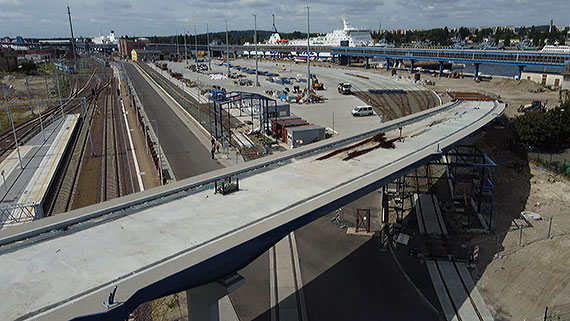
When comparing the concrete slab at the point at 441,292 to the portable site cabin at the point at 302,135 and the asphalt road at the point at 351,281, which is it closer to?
the asphalt road at the point at 351,281

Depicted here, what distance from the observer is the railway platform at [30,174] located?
22.7 meters

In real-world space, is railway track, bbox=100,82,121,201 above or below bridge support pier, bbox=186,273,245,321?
below

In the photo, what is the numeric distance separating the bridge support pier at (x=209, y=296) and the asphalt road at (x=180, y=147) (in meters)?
18.6

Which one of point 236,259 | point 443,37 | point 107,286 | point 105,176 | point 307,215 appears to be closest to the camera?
point 107,286

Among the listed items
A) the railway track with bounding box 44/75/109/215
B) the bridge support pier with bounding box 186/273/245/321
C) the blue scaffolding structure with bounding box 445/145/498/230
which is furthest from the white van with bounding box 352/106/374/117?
the bridge support pier with bounding box 186/273/245/321

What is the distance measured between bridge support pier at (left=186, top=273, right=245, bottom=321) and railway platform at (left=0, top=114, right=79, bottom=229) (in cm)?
1393

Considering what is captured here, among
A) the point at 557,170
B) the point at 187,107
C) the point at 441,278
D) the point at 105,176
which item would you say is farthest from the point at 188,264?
the point at 187,107

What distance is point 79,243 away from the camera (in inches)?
441

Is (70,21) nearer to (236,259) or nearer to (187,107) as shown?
(187,107)

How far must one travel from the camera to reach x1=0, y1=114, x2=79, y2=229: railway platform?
22.7 metres

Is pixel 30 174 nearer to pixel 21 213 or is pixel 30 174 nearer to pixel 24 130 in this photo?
pixel 21 213

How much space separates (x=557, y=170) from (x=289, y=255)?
2401 cm

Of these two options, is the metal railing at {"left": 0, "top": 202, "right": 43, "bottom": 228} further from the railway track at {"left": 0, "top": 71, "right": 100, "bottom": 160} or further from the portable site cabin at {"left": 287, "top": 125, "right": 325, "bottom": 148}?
the portable site cabin at {"left": 287, "top": 125, "right": 325, "bottom": 148}

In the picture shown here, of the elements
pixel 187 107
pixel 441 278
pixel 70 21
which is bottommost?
pixel 441 278
